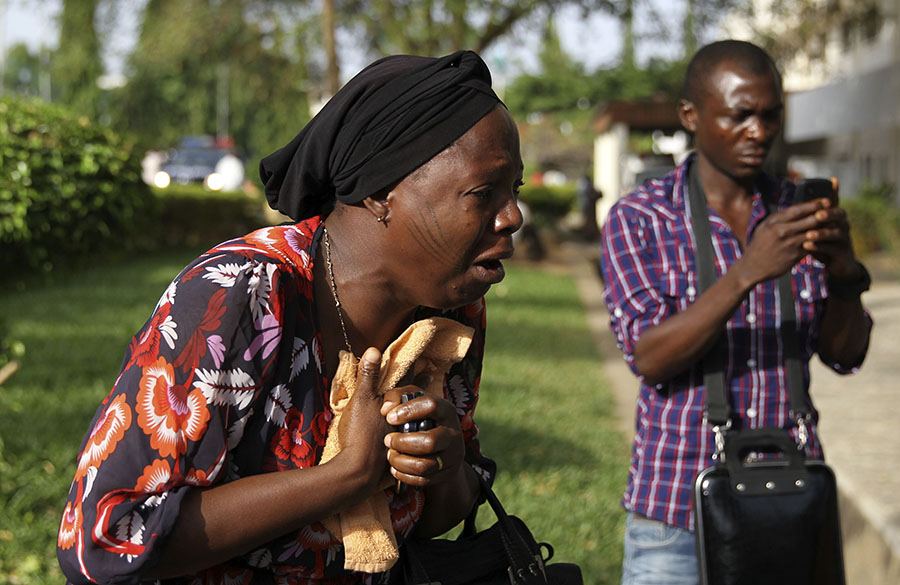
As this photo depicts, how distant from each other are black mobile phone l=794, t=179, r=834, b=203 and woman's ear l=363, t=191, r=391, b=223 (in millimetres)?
1401

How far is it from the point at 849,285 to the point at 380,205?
1.52 m

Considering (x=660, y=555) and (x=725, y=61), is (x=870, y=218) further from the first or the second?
(x=660, y=555)

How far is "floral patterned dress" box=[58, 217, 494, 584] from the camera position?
1645mm

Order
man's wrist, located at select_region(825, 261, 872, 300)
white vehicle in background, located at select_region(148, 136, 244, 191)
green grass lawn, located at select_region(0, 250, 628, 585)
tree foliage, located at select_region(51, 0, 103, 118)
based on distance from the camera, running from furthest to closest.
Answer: white vehicle in background, located at select_region(148, 136, 244, 191), tree foliage, located at select_region(51, 0, 103, 118), green grass lawn, located at select_region(0, 250, 628, 585), man's wrist, located at select_region(825, 261, 872, 300)

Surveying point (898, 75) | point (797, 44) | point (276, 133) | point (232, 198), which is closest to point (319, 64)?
point (232, 198)

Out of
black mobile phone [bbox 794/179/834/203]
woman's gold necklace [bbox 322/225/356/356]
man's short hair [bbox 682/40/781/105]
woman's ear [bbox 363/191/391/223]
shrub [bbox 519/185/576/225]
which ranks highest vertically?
man's short hair [bbox 682/40/781/105]

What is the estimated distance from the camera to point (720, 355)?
2854 millimetres

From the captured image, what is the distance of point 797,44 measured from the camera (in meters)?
21.2

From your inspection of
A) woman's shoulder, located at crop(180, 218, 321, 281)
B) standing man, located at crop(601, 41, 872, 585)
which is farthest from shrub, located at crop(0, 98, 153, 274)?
woman's shoulder, located at crop(180, 218, 321, 281)

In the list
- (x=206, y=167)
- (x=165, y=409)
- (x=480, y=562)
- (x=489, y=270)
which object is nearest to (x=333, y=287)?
(x=489, y=270)

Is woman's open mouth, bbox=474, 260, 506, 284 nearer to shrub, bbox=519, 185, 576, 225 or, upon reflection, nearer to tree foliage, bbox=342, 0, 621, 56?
tree foliage, bbox=342, 0, 621, 56

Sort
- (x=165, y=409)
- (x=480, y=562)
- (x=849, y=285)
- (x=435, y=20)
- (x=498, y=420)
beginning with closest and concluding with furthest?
(x=165, y=409)
(x=480, y=562)
(x=849, y=285)
(x=498, y=420)
(x=435, y=20)

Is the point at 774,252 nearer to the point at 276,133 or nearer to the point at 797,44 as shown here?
the point at 797,44

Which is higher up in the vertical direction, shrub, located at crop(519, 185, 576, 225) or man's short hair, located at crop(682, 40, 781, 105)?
man's short hair, located at crop(682, 40, 781, 105)
